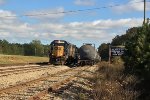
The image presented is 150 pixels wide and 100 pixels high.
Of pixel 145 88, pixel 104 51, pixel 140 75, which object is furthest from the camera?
pixel 104 51

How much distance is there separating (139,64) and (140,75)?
70 centimetres

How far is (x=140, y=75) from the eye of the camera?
23703mm

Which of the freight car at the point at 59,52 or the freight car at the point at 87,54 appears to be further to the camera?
the freight car at the point at 87,54

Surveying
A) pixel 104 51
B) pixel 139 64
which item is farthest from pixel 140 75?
pixel 104 51

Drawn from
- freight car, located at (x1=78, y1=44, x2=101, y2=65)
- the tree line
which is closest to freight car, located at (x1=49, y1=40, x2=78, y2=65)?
freight car, located at (x1=78, y1=44, x2=101, y2=65)

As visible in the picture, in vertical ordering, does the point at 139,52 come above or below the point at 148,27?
below

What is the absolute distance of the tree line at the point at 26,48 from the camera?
13768 cm

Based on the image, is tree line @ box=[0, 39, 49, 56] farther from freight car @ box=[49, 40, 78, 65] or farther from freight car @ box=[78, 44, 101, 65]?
freight car @ box=[49, 40, 78, 65]

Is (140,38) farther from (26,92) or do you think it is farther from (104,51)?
(104,51)

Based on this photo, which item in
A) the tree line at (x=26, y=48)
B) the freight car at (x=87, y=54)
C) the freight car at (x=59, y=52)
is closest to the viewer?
the freight car at (x=59, y=52)

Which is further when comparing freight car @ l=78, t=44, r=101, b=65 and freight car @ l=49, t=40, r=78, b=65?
freight car @ l=78, t=44, r=101, b=65

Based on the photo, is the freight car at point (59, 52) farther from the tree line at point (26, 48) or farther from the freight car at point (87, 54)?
the tree line at point (26, 48)

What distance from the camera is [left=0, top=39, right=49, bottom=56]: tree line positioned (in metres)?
138

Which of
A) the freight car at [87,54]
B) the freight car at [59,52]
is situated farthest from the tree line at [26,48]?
the freight car at [59,52]
